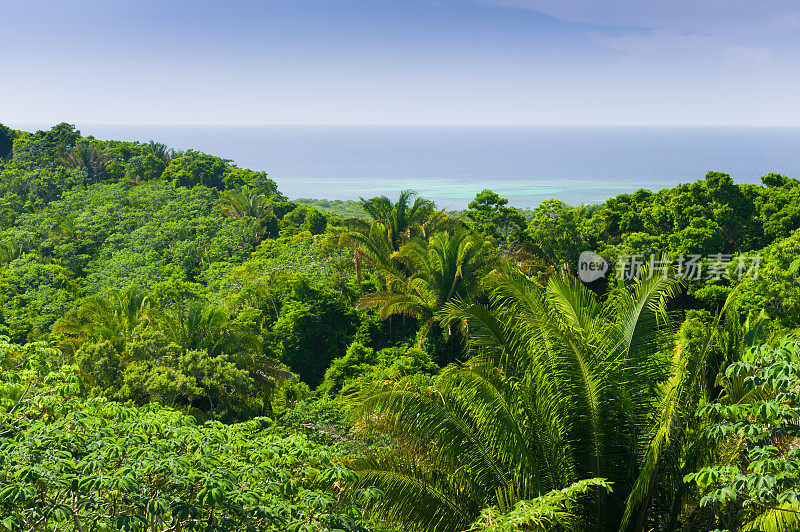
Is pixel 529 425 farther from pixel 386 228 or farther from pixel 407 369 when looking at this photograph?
pixel 386 228

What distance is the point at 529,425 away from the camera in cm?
599

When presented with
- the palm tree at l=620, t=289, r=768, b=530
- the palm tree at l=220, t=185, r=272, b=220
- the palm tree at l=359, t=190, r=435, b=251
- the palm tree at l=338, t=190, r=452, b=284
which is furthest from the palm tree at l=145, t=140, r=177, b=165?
the palm tree at l=620, t=289, r=768, b=530

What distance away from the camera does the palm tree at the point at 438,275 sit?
17.2 m

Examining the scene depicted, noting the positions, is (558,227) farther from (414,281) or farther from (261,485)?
(261,485)

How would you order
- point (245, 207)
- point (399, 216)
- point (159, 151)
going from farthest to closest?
point (159, 151)
point (245, 207)
point (399, 216)

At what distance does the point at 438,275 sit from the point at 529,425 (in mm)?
11300

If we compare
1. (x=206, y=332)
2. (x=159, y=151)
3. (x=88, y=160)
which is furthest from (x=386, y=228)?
(x=159, y=151)

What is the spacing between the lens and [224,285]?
2298 cm

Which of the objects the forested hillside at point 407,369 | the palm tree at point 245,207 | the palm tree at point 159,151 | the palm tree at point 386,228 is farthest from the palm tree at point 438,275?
the palm tree at point 159,151

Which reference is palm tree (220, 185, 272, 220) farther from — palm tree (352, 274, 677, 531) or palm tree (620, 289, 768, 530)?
palm tree (620, 289, 768, 530)

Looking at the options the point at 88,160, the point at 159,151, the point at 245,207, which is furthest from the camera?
the point at 159,151

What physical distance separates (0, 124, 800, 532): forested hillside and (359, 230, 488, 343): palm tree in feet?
0.28

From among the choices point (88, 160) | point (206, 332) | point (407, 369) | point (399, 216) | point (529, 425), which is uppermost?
point (88, 160)

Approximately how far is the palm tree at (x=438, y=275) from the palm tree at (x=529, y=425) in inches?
417
